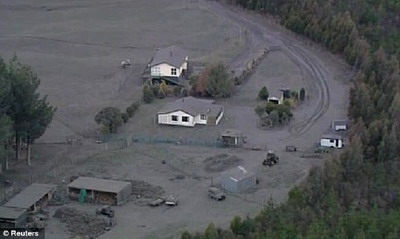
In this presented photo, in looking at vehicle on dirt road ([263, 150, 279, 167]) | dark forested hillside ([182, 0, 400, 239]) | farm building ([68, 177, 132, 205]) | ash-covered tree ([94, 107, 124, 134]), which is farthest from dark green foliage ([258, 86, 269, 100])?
farm building ([68, 177, 132, 205])

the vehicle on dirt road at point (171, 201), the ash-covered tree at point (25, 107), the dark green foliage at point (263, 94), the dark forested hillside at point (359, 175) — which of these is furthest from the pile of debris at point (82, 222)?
the dark green foliage at point (263, 94)

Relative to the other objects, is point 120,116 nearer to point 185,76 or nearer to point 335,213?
point 185,76

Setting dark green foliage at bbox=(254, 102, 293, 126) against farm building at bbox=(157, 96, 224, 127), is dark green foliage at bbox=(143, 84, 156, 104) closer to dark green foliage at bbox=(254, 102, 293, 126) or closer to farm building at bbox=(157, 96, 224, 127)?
farm building at bbox=(157, 96, 224, 127)

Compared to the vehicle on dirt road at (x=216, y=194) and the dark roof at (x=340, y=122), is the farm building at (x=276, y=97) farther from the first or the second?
the vehicle on dirt road at (x=216, y=194)

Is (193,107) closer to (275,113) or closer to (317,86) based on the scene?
(275,113)

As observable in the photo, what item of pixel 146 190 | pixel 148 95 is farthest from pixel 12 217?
pixel 148 95
